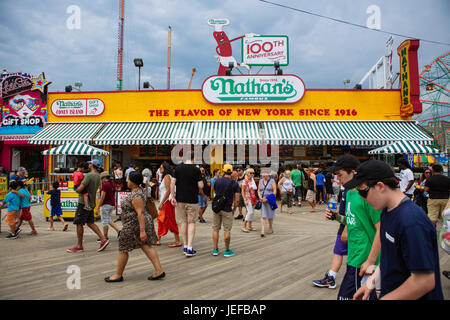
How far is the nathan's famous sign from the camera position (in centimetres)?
1427

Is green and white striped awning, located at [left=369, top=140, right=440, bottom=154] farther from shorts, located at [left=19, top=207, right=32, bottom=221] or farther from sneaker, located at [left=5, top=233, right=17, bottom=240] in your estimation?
sneaker, located at [left=5, top=233, right=17, bottom=240]

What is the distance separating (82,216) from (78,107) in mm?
12078

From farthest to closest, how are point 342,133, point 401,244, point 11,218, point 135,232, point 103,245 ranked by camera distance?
point 342,133
point 11,218
point 103,245
point 135,232
point 401,244

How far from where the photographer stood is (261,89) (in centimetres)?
1530

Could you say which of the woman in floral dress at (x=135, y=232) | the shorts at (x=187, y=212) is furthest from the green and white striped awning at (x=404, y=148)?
the woman in floral dress at (x=135, y=232)

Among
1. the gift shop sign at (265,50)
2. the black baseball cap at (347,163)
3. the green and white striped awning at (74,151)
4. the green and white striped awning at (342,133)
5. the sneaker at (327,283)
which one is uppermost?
the gift shop sign at (265,50)

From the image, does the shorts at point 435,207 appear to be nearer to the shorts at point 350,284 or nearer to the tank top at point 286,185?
the tank top at point 286,185

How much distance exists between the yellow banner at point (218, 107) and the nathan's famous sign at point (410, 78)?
2.01 ft

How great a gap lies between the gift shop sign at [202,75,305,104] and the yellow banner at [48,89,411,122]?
34 centimetres

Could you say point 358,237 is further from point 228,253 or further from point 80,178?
point 80,178

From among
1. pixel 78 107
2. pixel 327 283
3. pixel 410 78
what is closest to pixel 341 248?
pixel 327 283

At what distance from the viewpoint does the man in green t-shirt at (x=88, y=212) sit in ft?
19.4

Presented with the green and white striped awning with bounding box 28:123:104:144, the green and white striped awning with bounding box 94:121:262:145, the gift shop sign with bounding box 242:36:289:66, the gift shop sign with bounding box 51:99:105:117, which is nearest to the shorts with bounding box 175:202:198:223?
the green and white striped awning with bounding box 94:121:262:145

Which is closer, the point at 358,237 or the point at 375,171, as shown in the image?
the point at 375,171
